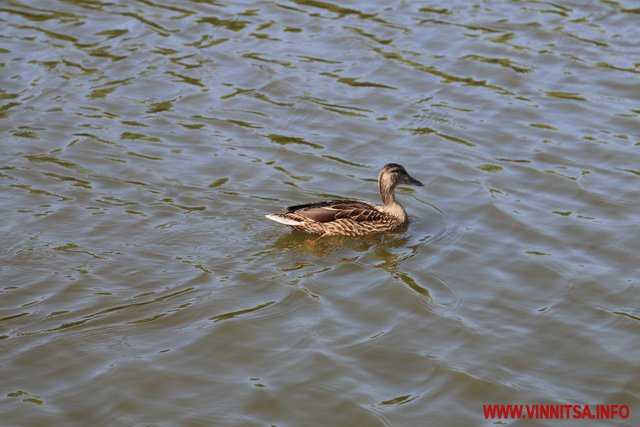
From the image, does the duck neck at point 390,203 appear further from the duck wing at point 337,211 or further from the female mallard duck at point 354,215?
the duck wing at point 337,211

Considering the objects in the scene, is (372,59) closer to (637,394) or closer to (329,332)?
(329,332)

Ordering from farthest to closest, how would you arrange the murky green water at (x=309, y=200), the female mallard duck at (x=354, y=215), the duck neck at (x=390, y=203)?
the duck neck at (x=390, y=203) → the female mallard duck at (x=354, y=215) → the murky green water at (x=309, y=200)

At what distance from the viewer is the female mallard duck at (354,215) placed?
10539mm

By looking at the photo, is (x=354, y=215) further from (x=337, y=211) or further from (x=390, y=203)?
(x=390, y=203)

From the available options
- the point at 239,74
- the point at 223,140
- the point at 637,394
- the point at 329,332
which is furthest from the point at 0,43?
the point at 637,394

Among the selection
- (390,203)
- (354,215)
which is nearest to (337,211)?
(354,215)

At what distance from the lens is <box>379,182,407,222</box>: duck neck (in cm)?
1101

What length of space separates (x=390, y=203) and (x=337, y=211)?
2.34 feet

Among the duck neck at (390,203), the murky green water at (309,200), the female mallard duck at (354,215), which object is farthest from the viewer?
the duck neck at (390,203)

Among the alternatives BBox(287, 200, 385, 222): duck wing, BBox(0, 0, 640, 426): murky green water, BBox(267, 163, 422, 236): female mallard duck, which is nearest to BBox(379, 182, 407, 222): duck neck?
BBox(267, 163, 422, 236): female mallard duck

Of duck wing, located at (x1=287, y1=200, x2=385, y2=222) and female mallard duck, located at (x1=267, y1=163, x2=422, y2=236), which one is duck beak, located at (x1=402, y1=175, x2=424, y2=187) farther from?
duck wing, located at (x1=287, y1=200, x2=385, y2=222)

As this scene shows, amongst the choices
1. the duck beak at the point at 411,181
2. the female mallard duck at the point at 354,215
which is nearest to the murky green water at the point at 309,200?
the female mallard duck at the point at 354,215

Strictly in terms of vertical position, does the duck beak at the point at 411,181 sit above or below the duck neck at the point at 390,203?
above

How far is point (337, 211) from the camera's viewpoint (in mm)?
10641
